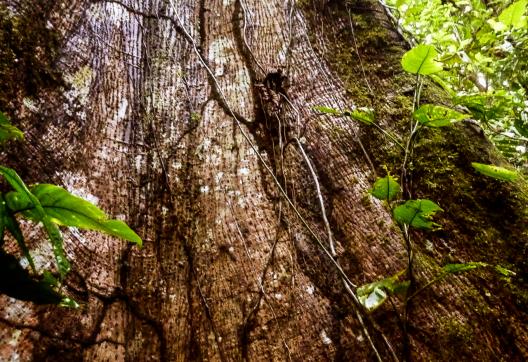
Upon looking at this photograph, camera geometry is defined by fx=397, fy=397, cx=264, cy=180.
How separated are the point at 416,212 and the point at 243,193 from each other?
698 mm

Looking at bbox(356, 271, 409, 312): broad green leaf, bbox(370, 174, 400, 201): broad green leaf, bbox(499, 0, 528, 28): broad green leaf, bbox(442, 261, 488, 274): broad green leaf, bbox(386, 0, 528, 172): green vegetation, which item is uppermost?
bbox(386, 0, 528, 172): green vegetation

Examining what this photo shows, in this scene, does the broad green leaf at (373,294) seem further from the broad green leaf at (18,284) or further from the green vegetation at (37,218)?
the broad green leaf at (18,284)

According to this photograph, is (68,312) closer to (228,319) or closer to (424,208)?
(228,319)

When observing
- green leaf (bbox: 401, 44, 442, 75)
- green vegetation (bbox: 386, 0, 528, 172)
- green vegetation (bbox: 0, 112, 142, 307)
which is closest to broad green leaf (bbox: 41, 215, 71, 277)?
green vegetation (bbox: 0, 112, 142, 307)

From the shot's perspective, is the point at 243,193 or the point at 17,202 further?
the point at 243,193

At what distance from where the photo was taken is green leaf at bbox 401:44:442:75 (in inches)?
45.5

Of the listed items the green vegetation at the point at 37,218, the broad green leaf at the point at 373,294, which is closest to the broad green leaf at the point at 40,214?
the green vegetation at the point at 37,218

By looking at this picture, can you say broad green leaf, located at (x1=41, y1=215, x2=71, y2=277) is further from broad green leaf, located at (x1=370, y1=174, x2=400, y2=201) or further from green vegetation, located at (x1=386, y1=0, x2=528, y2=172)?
green vegetation, located at (x1=386, y1=0, x2=528, y2=172)

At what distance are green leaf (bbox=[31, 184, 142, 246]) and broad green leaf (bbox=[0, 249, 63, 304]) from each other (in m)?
0.14

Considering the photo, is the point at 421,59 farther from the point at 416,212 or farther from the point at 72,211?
the point at 72,211

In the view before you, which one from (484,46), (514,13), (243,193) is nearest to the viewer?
(243,193)

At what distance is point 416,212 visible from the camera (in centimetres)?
102

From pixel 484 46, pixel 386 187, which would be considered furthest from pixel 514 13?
pixel 386 187

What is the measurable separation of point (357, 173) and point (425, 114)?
0.45 metres
